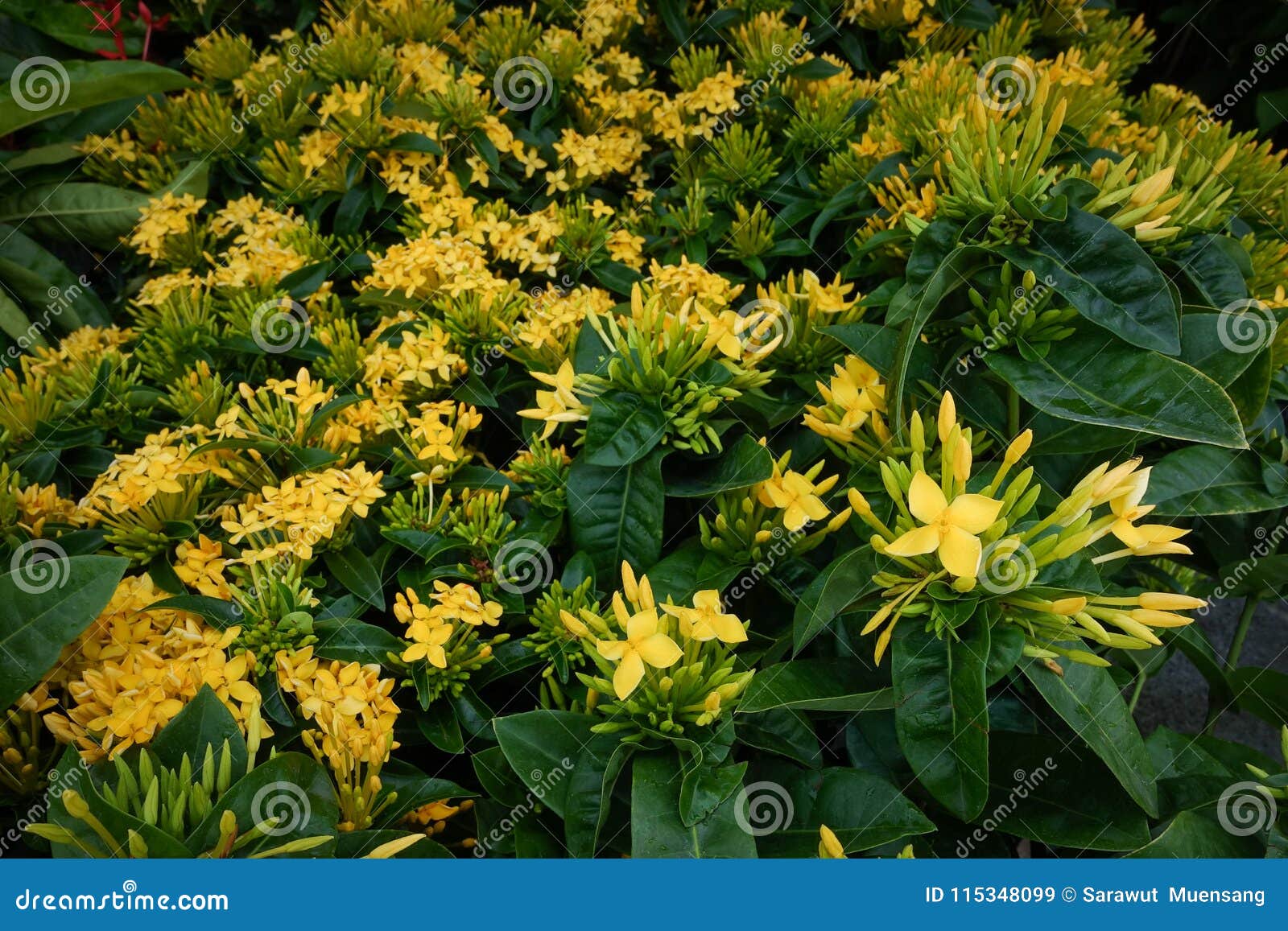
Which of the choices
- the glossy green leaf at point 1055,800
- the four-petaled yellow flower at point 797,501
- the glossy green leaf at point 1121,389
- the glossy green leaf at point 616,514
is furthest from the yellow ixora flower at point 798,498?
the glossy green leaf at point 1055,800

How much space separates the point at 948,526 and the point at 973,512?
0.03 m

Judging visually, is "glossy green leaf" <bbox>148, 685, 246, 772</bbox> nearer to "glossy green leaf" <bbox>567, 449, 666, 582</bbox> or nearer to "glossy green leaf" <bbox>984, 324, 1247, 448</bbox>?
"glossy green leaf" <bbox>567, 449, 666, 582</bbox>

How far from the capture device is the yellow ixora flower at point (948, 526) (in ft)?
3.16

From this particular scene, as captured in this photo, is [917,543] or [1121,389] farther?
[1121,389]

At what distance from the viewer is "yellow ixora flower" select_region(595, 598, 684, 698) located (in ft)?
3.31

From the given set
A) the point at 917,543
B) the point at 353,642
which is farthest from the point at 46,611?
the point at 917,543

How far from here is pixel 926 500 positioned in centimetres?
99

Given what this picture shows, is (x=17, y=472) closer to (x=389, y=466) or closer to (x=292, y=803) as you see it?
(x=389, y=466)

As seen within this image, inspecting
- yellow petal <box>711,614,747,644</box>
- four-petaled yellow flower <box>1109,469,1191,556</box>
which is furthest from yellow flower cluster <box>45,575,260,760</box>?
four-petaled yellow flower <box>1109,469,1191,556</box>

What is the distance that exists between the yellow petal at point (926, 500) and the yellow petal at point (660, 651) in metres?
0.31

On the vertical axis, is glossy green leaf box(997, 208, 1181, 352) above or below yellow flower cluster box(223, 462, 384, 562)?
above

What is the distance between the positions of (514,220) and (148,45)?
5.31 feet

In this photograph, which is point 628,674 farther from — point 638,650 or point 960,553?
point 960,553

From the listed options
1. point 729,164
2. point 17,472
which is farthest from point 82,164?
point 729,164
